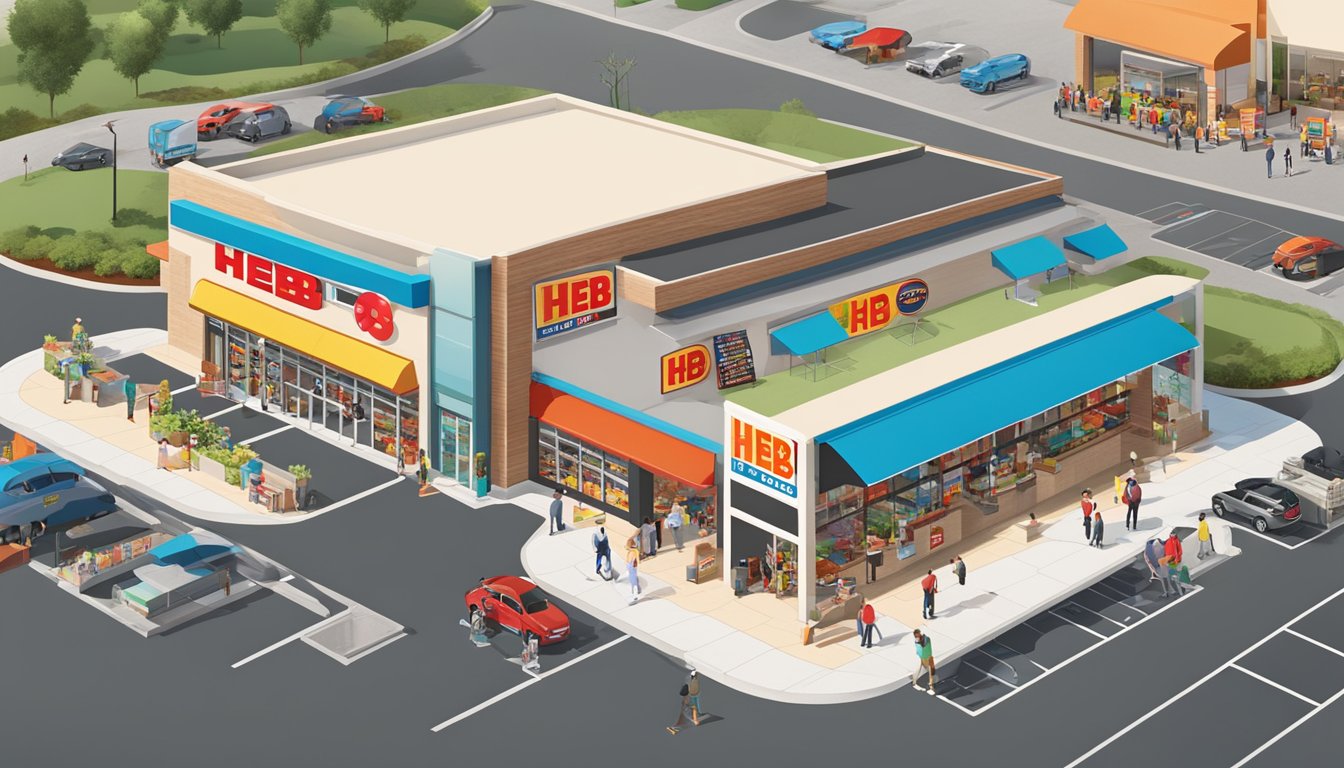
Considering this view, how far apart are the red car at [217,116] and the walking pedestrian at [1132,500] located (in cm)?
6030

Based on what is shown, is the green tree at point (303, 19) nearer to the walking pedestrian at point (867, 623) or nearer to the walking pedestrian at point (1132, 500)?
the walking pedestrian at point (1132, 500)

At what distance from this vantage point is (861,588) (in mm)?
65000

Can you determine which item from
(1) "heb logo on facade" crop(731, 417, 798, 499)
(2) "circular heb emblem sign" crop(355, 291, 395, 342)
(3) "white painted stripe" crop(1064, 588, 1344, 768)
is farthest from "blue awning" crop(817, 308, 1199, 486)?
(2) "circular heb emblem sign" crop(355, 291, 395, 342)

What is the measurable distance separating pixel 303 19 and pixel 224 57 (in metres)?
6.64

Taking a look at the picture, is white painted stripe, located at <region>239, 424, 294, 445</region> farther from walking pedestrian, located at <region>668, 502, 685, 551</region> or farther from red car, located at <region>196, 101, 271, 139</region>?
red car, located at <region>196, 101, 271, 139</region>

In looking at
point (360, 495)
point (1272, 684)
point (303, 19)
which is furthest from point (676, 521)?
point (303, 19)

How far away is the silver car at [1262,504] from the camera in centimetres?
6825

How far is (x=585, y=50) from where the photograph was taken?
12838cm

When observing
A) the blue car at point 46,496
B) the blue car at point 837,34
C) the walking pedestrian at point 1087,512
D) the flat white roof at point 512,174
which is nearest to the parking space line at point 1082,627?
the walking pedestrian at point 1087,512

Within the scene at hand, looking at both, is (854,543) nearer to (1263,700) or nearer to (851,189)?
(1263,700)

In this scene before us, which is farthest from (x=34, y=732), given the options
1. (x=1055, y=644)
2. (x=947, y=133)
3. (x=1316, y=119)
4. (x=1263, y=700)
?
(x=1316, y=119)

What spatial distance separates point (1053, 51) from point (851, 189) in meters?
45.7

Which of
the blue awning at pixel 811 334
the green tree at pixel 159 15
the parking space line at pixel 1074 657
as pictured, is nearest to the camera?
the parking space line at pixel 1074 657

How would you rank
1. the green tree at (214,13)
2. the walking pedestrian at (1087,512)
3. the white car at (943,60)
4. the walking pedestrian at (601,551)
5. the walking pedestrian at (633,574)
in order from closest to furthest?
the walking pedestrian at (633,574) → the walking pedestrian at (601,551) → the walking pedestrian at (1087,512) → the white car at (943,60) → the green tree at (214,13)
